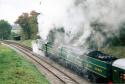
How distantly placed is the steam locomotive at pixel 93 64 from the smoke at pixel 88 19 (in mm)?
2051

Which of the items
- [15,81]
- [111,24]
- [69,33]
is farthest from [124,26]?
[15,81]

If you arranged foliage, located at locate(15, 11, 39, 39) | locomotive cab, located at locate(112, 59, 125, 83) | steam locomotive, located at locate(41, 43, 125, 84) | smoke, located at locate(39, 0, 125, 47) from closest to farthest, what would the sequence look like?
locomotive cab, located at locate(112, 59, 125, 83)
steam locomotive, located at locate(41, 43, 125, 84)
smoke, located at locate(39, 0, 125, 47)
foliage, located at locate(15, 11, 39, 39)

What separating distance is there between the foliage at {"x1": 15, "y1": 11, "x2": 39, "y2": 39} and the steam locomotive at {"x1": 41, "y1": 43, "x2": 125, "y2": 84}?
32.0 metres

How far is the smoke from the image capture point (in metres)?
25.9

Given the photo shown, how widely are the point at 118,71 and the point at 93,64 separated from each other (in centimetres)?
381

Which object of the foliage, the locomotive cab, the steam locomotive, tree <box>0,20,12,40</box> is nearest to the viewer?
the locomotive cab

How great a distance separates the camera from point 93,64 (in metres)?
17.7

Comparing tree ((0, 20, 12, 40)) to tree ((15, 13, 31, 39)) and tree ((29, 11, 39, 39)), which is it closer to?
tree ((15, 13, 31, 39))

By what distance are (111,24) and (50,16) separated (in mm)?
7933

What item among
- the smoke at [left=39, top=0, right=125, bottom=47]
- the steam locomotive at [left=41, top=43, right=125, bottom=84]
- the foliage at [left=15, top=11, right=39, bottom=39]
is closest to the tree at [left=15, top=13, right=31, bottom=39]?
the foliage at [left=15, top=11, right=39, bottom=39]

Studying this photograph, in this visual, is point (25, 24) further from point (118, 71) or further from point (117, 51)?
point (118, 71)

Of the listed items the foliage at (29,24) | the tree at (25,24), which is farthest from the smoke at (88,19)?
the tree at (25,24)

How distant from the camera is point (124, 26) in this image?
26281mm

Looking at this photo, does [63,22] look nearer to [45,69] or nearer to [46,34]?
[46,34]
